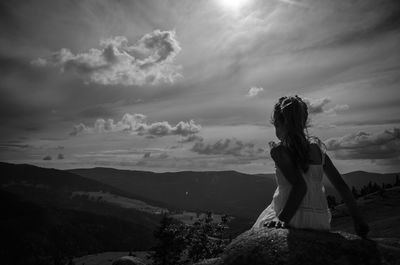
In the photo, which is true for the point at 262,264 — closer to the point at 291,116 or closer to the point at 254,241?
the point at 254,241

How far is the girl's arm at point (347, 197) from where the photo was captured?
575 cm

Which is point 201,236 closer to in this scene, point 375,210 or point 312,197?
point 312,197

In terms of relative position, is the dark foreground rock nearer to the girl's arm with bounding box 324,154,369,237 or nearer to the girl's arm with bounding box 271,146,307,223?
the girl's arm with bounding box 324,154,369,237

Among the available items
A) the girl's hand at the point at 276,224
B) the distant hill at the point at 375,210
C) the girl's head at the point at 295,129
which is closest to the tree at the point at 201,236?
the girl's hand at the point at 276,224

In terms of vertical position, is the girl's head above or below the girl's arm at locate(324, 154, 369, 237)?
above

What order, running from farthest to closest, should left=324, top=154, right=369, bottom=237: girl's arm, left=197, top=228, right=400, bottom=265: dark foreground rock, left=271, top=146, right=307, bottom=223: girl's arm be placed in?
left=324, top=154, right=369, bottom=237: girl's arm → left=271, top=146, right=307, bottom=223: girl's arm → left=197, top=228, right=400, bottom=265: dark foreground rock

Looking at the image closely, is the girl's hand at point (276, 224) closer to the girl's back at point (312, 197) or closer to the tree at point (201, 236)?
the girl's back at point (312, 197)

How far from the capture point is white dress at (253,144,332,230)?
5602mm

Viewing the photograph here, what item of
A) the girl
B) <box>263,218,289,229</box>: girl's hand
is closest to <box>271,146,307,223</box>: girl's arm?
the girl

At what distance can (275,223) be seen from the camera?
585cm

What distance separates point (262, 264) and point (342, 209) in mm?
150462

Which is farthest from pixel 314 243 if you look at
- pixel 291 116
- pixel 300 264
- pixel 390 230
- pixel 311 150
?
pixel 390 230

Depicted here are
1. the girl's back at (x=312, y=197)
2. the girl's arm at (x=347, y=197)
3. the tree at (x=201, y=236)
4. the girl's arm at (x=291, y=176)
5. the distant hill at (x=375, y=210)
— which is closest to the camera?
the girl's arm at (x=291, y=176)

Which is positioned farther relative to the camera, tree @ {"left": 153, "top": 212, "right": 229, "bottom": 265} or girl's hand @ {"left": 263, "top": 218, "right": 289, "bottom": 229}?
tree @ {"left": 153, "top": 212, "right": 229, "bottom": 265}
